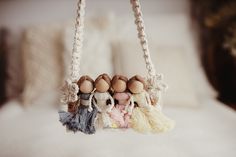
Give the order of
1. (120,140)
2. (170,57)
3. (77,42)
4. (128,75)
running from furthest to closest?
1. (170,57)
2. (128,75)
3. (120,140)
4. (77,42)

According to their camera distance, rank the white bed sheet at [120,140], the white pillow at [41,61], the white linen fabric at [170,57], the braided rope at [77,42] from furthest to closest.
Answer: the white pillow at [41,61]
the white linen fabric at [170,57]
the white bed sheet at [120,140]
the braided rope at [77,42]

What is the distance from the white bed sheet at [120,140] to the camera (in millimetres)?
1158

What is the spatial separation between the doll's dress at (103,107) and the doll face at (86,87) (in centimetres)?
2

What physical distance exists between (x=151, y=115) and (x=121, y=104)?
0.09 meters

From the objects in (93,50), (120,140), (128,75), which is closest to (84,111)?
(120,140)

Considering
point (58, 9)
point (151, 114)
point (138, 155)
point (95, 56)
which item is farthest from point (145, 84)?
point (58, 9)

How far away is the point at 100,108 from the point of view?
102 centimetres

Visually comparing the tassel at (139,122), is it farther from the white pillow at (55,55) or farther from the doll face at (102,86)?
the white pillow at (55,55)

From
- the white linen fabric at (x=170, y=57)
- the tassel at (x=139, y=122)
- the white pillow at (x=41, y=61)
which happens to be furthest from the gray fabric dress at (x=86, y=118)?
Answer: the white pillow at (x=41, y=61)

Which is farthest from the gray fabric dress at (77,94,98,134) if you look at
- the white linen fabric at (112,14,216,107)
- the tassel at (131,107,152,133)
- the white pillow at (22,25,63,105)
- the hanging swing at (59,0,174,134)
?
the white pillow at (22,25,63,105)

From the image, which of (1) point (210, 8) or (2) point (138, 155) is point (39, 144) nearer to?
(2) point (138, 155)

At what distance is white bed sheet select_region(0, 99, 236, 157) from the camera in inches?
45.6

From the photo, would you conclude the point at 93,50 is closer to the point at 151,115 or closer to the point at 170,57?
the point at 170,57

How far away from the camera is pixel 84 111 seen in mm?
1001
